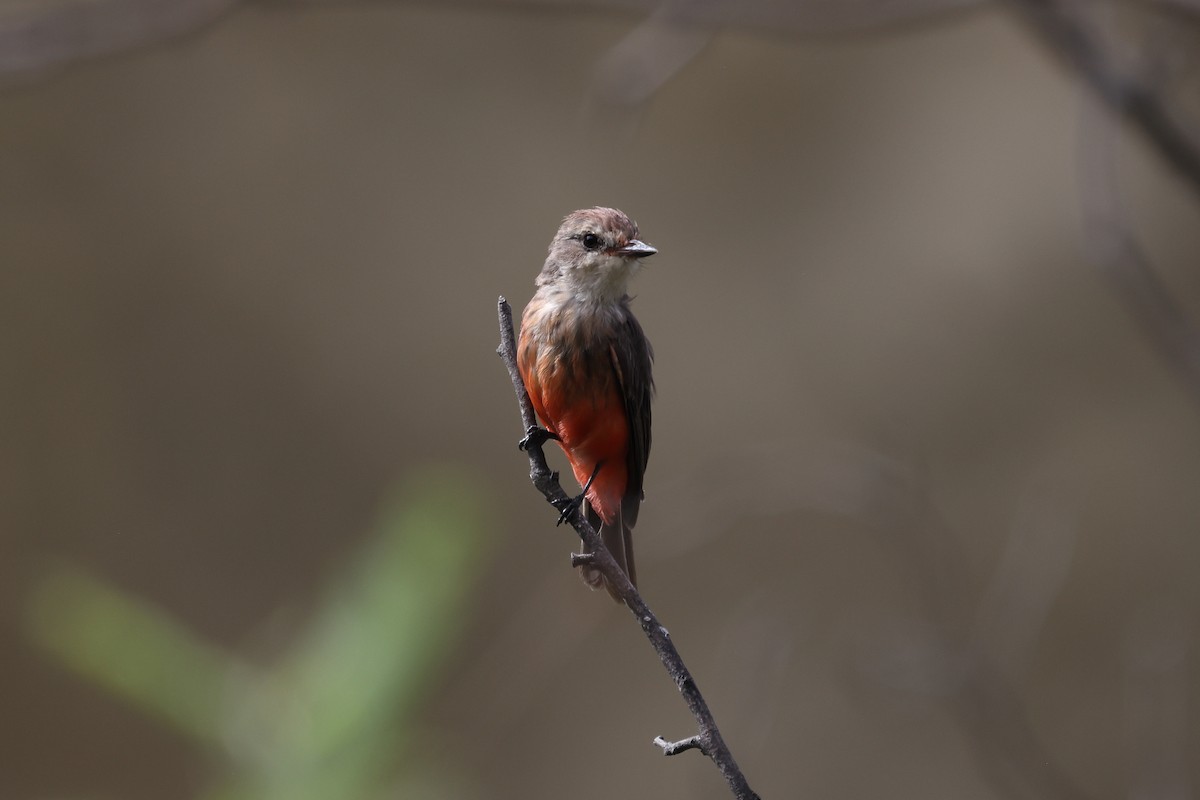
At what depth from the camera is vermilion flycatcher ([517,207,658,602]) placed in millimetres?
3504

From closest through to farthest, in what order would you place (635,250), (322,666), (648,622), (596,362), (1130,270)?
(648,622) < (322,666) < (1130,270) < (596,362) < (635,250)

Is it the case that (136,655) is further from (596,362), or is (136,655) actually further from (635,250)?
(635,250)

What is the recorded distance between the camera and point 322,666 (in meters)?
2.94

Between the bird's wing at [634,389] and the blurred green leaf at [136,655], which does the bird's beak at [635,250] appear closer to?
the bird's wing at [634,389]

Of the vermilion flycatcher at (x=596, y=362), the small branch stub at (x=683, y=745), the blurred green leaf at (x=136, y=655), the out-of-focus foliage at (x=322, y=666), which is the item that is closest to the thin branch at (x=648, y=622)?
the small branch stub at (x=683, y=745)

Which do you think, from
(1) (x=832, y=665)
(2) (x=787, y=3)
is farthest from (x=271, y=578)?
(2) (x=787, y=3)

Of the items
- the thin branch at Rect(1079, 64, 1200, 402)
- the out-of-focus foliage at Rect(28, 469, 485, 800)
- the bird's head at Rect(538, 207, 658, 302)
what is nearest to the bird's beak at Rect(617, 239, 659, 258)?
the bird's head at Rect(538, 207, 658, 302)

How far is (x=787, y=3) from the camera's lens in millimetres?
4254

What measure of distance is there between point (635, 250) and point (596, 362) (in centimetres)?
37

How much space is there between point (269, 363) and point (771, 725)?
340cm

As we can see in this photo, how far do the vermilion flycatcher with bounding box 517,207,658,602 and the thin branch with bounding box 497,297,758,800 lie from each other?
3.00 ft

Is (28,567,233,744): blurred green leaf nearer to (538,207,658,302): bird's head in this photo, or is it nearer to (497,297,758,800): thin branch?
(497,297,758,800): thin branch

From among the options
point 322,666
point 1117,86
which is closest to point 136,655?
point 322,666

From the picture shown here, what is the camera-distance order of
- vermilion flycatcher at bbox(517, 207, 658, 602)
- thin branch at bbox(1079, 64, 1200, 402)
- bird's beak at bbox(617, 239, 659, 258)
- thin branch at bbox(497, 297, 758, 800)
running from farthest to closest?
bird's beak at bbox(617, 239, 659, 258)
vermilion flycatcher at bbox(517, 207, 658, 602)
thin branch at bbox(1079, 64, 1200, 402)
thin branch at bbox(497, 297, 758, 800)
